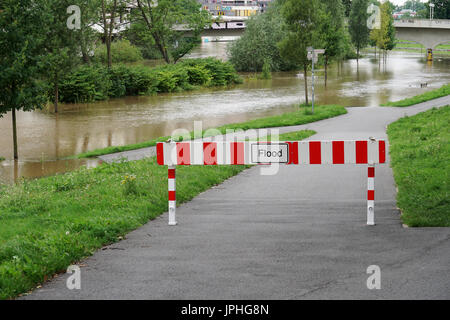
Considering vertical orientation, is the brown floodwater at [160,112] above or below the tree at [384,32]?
below

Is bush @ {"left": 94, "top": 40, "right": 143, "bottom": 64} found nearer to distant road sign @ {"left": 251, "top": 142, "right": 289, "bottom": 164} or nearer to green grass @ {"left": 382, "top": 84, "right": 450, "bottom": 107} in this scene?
green grass @ {"left": 382, "top": 84, "right": 450, "bottom": 107}

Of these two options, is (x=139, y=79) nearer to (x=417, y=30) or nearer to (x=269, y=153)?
(x=269, y=153)

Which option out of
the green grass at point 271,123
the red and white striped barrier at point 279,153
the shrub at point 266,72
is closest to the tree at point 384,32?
the shrub at point 266,72

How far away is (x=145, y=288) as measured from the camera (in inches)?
223

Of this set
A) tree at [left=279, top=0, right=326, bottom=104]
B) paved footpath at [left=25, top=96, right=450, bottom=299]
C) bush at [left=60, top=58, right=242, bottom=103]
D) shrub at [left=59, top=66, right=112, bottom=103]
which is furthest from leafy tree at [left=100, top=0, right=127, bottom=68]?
paved footpath at [left=25, top=96, right=450, bottom=299]

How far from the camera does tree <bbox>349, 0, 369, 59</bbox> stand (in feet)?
277

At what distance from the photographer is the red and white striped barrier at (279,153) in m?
8.36

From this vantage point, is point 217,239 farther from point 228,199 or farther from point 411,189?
point 411,189

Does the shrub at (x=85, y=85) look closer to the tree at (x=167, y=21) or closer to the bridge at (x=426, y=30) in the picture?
the tree at (x=167, y=21)

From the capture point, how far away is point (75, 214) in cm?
922

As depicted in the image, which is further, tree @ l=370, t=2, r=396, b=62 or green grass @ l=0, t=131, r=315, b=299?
tree @ l=370, t=2, r=396, b=62

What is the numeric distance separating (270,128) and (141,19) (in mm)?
39160

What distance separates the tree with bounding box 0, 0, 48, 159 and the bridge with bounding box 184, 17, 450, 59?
6266 cm

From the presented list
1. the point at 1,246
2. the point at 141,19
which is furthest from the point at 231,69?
the point at 1,246
